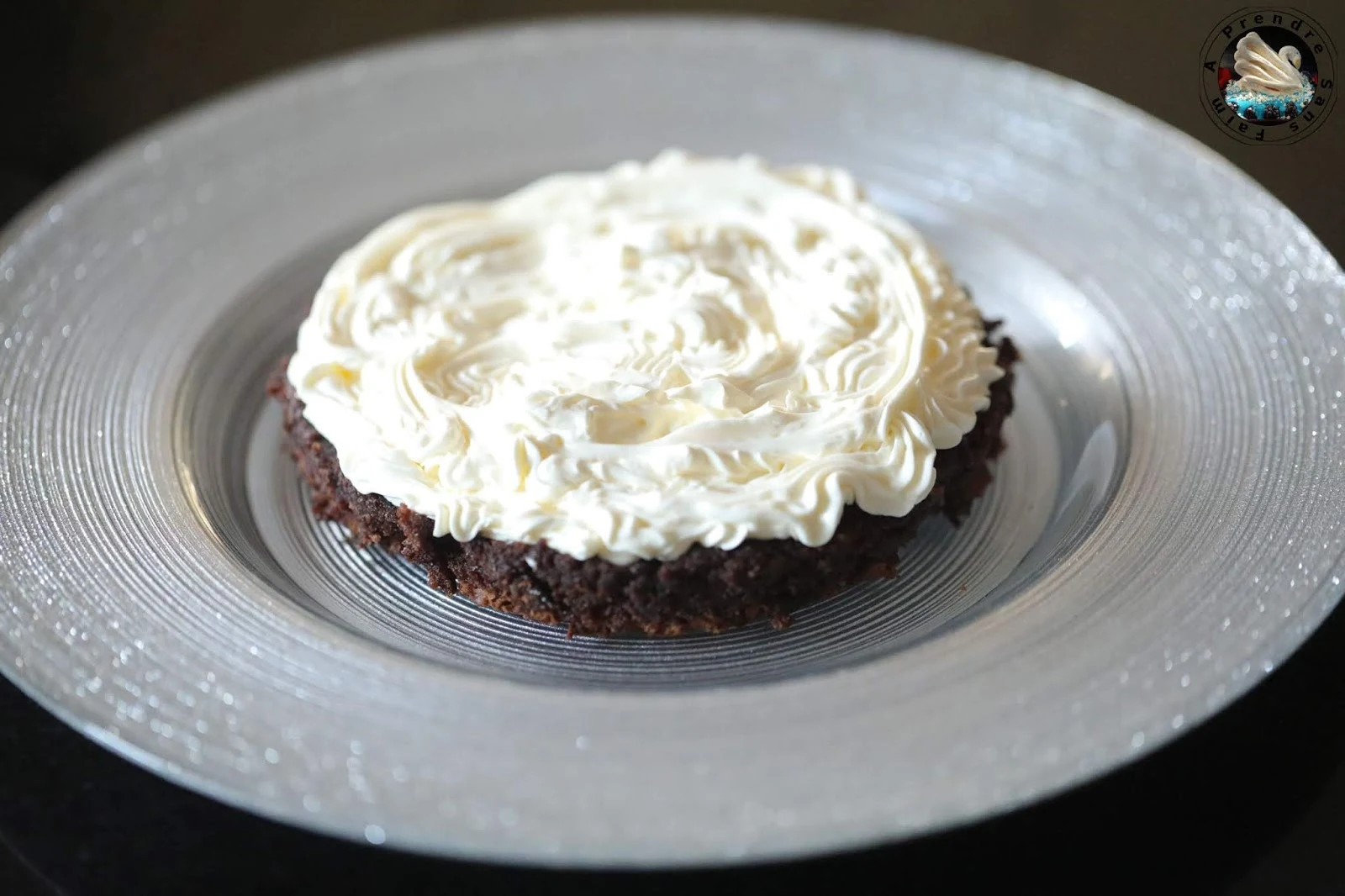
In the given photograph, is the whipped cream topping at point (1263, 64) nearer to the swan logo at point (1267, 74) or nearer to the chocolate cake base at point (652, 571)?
the swan logo at point (1267, 74)

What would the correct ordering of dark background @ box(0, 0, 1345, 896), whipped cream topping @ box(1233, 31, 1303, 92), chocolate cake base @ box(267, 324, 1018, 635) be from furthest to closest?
whipped cream topping @ box(1233, 31, 1303, 92), chocolate cake base @ box(267, 324, 1018, 635), dark background @ box(0, 0, 1345, 896)

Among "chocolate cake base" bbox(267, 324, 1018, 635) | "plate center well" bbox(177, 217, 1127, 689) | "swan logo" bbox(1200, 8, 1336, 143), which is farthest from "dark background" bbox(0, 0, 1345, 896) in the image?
"swan logo" bbox(1200, 8, 1336, 143)

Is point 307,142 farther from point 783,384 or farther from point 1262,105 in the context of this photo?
point 1262,105

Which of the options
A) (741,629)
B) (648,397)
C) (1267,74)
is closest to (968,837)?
(741,629)

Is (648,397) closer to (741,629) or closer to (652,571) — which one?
(652,571)

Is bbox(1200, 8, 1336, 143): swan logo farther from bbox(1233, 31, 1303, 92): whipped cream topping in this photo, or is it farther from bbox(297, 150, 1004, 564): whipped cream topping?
bbox(297, 150, 1004, 564): whipped cream topping

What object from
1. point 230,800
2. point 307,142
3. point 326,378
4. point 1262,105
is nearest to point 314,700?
point 230,800

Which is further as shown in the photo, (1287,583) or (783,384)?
(783,384)
